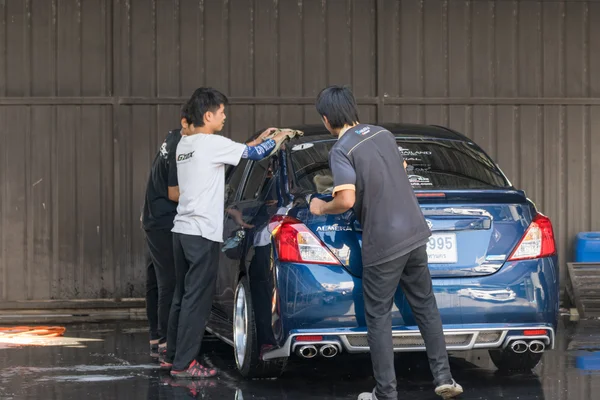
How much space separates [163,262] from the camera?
824cm

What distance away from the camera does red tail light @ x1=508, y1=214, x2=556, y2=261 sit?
6.93 m

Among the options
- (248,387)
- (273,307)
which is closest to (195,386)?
(248,387)

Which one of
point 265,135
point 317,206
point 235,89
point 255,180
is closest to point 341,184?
point 317,206

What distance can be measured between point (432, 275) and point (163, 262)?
7.60ft

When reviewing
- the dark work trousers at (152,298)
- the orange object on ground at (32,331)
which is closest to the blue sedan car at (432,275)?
the dark work trousers at (152,298)

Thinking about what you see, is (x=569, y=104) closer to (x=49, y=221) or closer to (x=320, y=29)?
(x=320, y=29)

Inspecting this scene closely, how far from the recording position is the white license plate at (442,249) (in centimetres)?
677

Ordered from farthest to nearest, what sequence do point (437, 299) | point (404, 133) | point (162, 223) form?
1. point (162, 223)
2. point (404, 133)
3. point (437, 299)

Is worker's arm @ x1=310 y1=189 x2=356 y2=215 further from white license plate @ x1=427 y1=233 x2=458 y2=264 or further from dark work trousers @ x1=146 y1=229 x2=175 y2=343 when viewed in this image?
dark work trousers @ x1=146 y1=229 x2=175 y2=343

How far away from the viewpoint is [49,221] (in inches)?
472

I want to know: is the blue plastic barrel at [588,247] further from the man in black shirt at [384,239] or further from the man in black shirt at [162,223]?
the man in black shirt at [384,239]

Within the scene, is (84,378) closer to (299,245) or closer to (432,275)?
(299,245)

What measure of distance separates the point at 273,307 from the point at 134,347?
2880 mm

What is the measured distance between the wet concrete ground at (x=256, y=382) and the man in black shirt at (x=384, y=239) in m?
0.58
